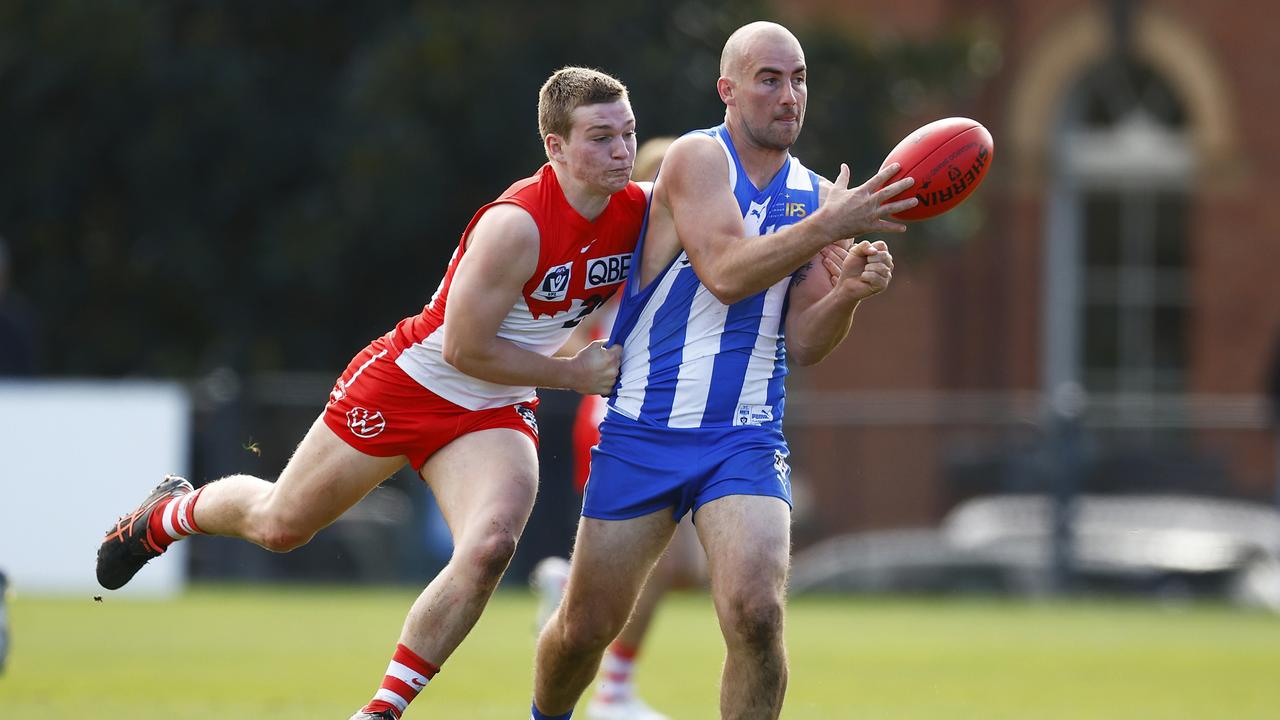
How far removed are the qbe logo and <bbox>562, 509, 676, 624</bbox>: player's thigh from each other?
0.81 meters

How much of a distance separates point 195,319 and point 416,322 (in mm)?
14965

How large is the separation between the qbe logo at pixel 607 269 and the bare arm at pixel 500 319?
8.2 inches

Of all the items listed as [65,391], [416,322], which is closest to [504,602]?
[65,391]

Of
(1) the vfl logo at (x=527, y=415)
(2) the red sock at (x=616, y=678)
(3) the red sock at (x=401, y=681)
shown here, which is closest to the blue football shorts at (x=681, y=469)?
(1) the vfl logo at (x=527, y=415)

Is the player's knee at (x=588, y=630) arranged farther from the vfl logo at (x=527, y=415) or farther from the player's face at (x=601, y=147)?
the player's face at (x=601, y=147)

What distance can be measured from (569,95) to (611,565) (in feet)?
4.96

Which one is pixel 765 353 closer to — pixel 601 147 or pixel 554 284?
pixel 554 284

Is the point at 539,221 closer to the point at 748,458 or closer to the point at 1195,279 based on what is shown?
the point at 748,458

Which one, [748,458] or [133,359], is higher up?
[133,359]

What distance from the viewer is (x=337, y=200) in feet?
66.0

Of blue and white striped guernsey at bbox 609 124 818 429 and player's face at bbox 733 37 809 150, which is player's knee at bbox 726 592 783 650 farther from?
player's face at bbox 733 37 809 150

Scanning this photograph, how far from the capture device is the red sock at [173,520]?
302 inches

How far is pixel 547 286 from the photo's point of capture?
22.2 ft

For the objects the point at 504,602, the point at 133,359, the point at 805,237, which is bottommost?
the point at 805,237
